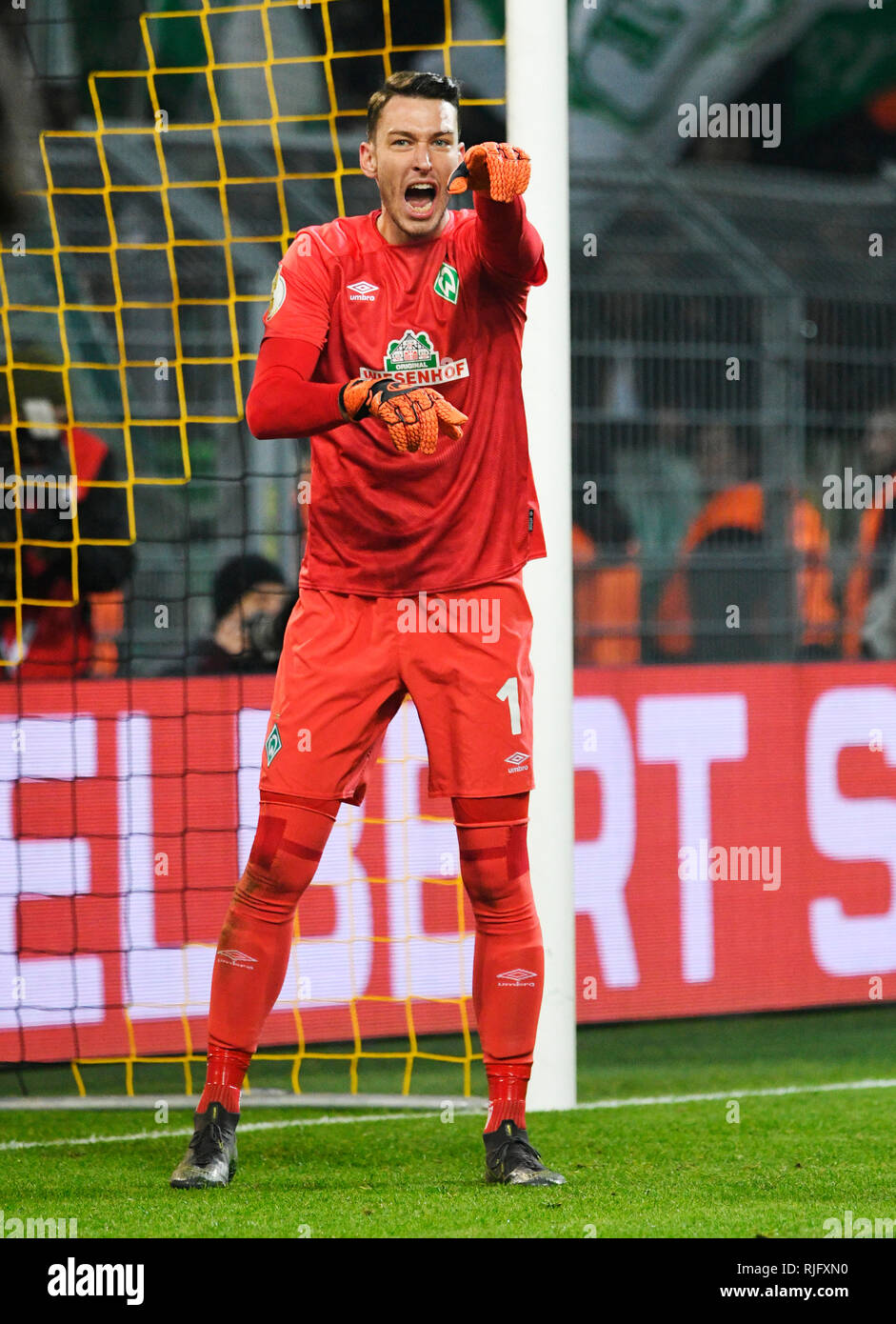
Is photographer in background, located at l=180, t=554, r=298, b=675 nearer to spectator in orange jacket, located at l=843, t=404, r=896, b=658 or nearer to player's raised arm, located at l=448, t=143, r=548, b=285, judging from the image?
spectator in orange jacket, located at l=843, t=404, r=896, b=658

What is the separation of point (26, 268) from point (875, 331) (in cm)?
243

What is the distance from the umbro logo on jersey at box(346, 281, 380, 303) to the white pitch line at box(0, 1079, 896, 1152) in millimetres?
1657

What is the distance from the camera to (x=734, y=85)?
6.09 metres

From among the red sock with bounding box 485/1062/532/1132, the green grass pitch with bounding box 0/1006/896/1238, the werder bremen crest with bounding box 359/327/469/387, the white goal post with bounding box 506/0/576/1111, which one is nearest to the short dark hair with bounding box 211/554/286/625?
the white goal post with bounding box 506/0/576/1111

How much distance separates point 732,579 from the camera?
5137 millimetres

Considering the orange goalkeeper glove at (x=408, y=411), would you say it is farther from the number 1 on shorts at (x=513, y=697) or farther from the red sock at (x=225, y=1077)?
the red sock at (x=225, y=1077)

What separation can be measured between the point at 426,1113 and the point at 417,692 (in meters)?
1.17

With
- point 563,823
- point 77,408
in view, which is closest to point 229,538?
point 77,408

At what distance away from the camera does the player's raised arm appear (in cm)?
276

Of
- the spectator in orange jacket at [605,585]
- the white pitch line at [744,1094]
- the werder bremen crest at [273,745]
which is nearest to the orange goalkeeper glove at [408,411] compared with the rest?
the werder bremen crest at [273,745]

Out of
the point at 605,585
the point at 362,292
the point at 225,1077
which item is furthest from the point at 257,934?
the point at 605,585

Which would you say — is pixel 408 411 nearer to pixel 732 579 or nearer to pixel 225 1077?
pixel 225 1077
